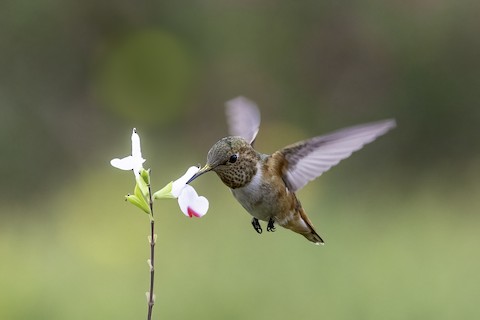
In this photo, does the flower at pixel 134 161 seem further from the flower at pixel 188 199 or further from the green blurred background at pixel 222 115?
the green blurred background at pixel 222 115

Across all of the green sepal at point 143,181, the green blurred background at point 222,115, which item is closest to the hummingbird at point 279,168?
the green sepal at point 143,181

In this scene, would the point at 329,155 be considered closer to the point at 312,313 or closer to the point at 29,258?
the point at 312,313

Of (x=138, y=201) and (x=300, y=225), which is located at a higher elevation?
(x=300, y=225)

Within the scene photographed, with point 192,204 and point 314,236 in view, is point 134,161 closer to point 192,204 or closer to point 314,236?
point 192,204

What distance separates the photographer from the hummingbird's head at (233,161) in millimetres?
1771

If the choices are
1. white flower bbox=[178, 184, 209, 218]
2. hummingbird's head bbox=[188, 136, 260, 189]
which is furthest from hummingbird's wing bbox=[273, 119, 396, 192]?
white flower bbox=[178, 184, 209, 218]

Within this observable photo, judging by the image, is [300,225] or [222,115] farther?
Result: [222,115]

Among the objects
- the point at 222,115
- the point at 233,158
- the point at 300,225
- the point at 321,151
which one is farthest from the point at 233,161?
the point at 222,115

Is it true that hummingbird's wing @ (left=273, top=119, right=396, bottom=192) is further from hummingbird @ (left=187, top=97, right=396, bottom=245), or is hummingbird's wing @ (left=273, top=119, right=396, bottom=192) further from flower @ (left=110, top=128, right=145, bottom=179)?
flower @ (left=110, top=128, right=145, bottom=179)

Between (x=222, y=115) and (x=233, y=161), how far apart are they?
586 centimetres

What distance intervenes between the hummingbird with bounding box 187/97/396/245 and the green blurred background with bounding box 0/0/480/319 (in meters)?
2.17

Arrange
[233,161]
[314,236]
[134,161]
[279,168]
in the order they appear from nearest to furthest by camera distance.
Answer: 1. [134,161]
2. [233,161]
3. [279,168]
4. [314,236]

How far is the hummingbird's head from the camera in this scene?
1771mm

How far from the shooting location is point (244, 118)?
7.58ft
